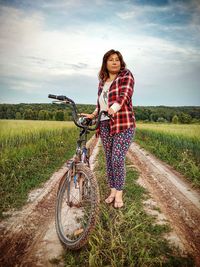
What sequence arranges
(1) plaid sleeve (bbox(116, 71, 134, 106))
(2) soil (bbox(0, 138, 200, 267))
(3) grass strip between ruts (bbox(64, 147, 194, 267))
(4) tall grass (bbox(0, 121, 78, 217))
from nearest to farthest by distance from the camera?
1. (3) grass strip between ruts (bbox(64, 147, 194, 267))
2. (2) soil (bbox(0, 138, 200, 267))
3. (1) plaid sleeve (bbox(116, 71, 134, 106))
4. (4) tall grass (bbox(0, 121, 78, 217))

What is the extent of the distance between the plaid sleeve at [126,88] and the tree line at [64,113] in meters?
18.5

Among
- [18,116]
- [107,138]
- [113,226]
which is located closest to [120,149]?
[107,138]

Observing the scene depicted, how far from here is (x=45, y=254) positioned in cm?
238

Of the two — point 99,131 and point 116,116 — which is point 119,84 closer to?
point 116,116

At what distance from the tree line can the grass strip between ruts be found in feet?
61.6

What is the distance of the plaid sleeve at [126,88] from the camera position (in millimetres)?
2969

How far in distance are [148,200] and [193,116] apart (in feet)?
138

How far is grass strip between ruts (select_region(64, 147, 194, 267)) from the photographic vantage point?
2.20 m

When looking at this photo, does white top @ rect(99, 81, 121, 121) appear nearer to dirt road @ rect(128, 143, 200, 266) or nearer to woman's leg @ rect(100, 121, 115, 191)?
woman's leg @ rect(100, 121, 115, 191)

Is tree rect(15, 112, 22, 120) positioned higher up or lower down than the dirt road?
higher up

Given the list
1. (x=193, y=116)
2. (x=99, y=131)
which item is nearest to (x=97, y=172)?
(x=99, y=131)

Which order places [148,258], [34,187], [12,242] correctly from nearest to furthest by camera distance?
[148,258] → [12,242] → [34,187]

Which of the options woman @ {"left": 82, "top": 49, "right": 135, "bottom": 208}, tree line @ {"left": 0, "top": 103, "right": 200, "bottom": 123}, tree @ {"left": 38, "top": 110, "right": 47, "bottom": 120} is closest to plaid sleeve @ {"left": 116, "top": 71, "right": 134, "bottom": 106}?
woman @ {"left": 82, "top": 49, "right": 135, "bottom": 208}

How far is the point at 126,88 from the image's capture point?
3.02m
